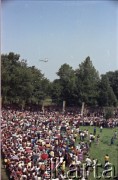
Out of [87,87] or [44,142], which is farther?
[87,87]

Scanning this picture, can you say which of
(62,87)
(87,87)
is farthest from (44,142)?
(87,87)

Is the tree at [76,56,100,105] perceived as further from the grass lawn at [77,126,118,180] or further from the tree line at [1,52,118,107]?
the grass lawn at [77,126,118,180]

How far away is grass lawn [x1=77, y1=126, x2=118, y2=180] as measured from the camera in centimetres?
647

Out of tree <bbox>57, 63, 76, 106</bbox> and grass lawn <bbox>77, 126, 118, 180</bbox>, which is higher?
tree <bbox>57, 63, 76, 106</bbox>

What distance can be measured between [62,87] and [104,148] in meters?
1.42

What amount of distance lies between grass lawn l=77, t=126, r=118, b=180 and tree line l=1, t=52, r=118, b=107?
2.16ft

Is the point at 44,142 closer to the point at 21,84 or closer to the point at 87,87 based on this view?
the point at 21,84

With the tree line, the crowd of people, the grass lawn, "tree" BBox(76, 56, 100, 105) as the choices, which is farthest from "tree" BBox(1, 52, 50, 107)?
the grass lawn

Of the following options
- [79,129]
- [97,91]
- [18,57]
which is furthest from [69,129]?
[18,57]

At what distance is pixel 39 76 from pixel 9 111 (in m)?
1.05

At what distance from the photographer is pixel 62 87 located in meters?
7.30

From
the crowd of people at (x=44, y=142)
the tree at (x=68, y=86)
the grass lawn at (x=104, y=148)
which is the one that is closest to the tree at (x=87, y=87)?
the tree at (x=68, y=86)

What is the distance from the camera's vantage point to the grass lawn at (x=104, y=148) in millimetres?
6469

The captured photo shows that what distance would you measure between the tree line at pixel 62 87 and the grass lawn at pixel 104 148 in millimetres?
658
